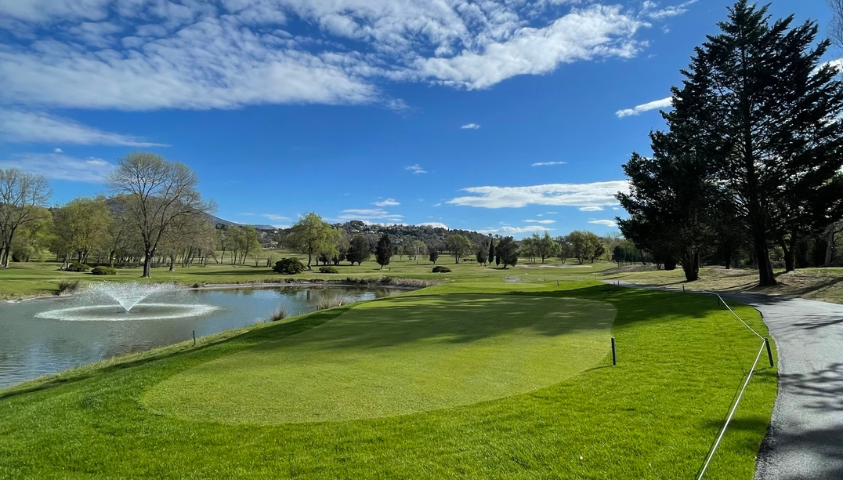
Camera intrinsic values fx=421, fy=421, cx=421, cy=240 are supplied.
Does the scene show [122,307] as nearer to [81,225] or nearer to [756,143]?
[756,143]

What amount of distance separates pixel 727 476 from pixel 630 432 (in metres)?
1.15

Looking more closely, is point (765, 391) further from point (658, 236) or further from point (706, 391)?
point (658, 236)

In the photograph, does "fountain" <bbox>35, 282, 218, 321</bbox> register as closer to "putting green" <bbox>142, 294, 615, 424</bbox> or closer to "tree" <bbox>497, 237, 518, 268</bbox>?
"putting green" <bbox>142, 294, 615, 424</bbox>

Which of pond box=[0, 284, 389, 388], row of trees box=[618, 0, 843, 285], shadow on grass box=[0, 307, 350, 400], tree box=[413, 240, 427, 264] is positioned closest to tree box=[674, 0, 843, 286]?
row of trees box=[618, 0, 843, 285]

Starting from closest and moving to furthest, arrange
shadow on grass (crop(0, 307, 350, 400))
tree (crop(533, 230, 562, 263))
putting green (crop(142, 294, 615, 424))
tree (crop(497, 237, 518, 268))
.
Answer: putting green (crop(142, 294, 615, 424)) < shadow on grass (crop(0, 307, 350, 400)) < tree (crop(497, 237, 518, 268)) < tree (crop(533, 230, 562, 263))

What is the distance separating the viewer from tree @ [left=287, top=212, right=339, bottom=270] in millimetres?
78250

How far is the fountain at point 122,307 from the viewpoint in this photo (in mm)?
24094

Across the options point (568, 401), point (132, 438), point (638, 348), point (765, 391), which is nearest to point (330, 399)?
point (132, 438)

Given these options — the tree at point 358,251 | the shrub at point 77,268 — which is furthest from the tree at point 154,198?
the tree at point 358,251

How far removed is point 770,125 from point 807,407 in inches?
999

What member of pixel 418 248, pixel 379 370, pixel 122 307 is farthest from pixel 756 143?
pixel 418 248

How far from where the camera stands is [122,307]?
27734 millimetres

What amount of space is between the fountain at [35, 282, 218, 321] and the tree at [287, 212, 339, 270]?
1572 inches

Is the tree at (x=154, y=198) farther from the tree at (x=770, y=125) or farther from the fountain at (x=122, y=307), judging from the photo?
the tree at (x=770, y=125)
